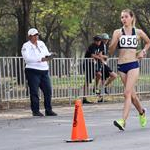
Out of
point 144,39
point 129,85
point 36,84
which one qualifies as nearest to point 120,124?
point 129,85

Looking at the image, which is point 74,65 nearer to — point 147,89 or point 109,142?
point 147,89

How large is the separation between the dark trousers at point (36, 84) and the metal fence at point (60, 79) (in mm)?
1618

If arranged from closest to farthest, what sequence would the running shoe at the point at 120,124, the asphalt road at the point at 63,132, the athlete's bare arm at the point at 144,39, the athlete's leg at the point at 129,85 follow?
the asphalt road at the point at 63,132
the running shoe at the point at 120,124
the athlete's leg at the point at 129,85
the athlete's bare arm at the point at 144,39

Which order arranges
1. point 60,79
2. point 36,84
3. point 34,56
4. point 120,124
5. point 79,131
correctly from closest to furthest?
point 79,131 < point 120,124 < point 34,56 < point 36,84 < point 60,79

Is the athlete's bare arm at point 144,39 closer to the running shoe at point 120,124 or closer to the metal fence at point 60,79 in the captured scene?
the running shoe at point 120,124

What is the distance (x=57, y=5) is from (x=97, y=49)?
11053 millimetres

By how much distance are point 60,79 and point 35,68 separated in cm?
269

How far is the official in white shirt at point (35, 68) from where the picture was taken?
13.0 m

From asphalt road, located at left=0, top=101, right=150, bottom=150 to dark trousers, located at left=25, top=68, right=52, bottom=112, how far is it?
0.36m

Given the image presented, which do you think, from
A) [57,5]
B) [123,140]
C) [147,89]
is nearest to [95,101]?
[147,89]

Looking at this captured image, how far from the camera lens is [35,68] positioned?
13.0 meters

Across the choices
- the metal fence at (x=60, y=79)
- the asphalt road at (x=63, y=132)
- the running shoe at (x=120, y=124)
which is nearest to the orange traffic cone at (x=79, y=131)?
the asphalt road at (x=63, y=132)

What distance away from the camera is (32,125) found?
11438mm

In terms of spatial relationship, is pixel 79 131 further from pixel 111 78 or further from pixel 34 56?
pixel 111 78
